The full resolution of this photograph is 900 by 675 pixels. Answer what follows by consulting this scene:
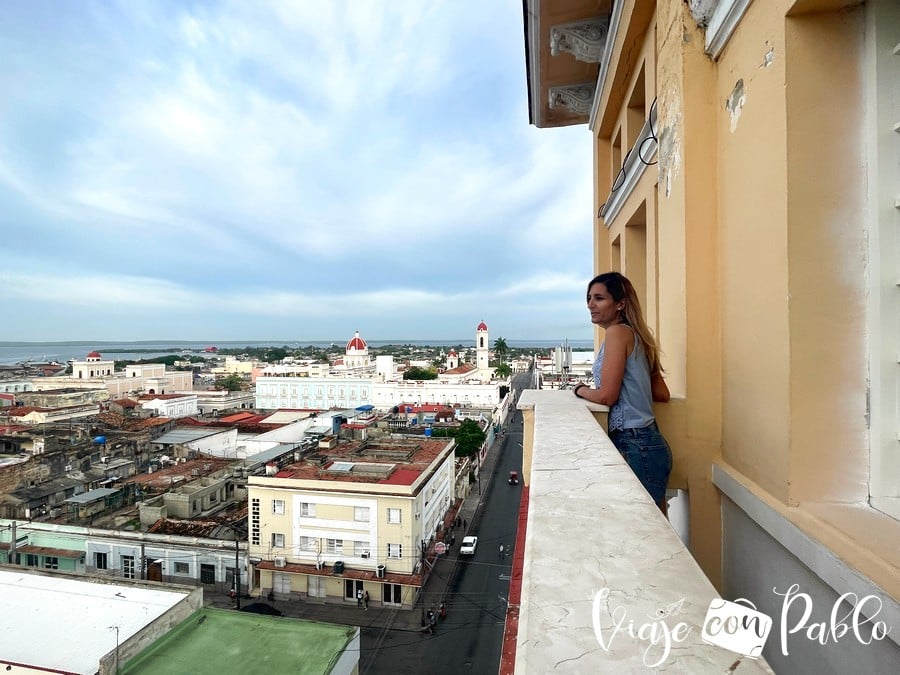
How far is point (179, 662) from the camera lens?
6.41 meters

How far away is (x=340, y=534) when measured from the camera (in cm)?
1316

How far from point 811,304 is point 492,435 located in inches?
1250

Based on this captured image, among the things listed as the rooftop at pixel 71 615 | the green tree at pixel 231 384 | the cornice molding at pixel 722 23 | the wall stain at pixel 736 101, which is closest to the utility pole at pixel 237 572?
the rooftop at pixel 71 615

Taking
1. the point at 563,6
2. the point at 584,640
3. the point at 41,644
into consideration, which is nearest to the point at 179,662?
the point at 41,644

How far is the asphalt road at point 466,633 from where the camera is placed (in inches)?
403

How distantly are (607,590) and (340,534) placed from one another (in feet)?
45.0

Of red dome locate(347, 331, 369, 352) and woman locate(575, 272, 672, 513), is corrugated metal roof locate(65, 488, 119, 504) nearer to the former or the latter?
woman locate(575, 272, 672, 513)

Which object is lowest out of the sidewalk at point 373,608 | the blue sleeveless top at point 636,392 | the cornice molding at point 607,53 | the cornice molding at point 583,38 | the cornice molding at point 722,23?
the sidewalk at point 373,608

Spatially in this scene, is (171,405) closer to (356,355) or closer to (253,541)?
(356,355)

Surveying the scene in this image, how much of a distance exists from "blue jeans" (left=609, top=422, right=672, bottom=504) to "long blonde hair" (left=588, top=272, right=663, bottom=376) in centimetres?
31

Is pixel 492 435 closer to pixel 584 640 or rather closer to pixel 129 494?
pixel 129 494

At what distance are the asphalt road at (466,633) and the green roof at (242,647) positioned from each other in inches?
155

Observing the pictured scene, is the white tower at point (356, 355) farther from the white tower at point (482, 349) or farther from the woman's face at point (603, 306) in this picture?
the woman's face at point (603, 306)

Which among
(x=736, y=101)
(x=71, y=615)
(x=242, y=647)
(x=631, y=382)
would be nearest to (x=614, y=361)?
(x=631, y=382)
